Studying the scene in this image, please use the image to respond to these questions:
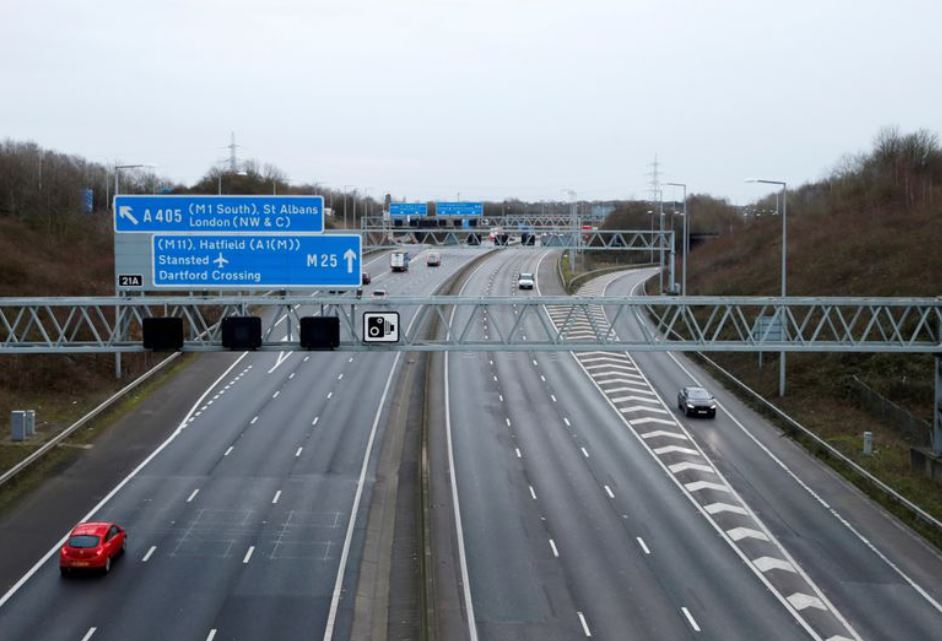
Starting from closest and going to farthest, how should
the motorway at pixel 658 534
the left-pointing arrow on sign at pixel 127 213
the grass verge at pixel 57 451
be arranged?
the motorway at pixel 658 534 < the left-pointing arrow on sign at pixel 127 213 < the grass verge at pixel 57 451

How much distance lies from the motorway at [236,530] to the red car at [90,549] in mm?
352

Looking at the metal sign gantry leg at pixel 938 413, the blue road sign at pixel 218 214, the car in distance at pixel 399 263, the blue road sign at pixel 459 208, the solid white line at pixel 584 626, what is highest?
the blue road sign at pixel 459 208

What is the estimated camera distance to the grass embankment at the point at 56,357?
44756mm

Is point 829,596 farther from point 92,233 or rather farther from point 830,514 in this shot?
point 92,233

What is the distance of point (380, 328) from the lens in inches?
1220

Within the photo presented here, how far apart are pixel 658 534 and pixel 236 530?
1224cm

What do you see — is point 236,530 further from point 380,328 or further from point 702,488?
point 702,488

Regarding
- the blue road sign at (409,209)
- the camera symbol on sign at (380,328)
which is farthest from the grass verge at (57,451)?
the blue road sign at (409,209)

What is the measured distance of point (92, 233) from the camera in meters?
77.9

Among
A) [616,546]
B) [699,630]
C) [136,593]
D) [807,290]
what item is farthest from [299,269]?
[807,290]

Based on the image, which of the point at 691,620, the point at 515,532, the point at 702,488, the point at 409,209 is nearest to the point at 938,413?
the point at 702,488

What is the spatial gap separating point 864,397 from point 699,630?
88.4 ft

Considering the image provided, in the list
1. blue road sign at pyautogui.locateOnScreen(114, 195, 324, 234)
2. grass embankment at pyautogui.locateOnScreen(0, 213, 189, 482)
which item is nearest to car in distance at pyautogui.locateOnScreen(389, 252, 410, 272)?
grass embankment at pyautogui.locateOnScreen(0, 213, 189, 482)

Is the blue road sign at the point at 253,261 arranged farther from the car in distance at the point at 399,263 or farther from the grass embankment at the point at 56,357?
the car in distance at the point at 399,263
